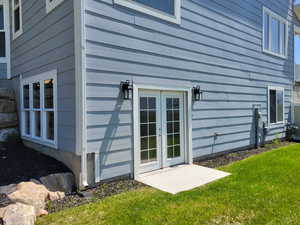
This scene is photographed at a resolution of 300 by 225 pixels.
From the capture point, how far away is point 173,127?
589 cm

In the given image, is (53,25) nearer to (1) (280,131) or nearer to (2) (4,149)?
(2) (4,149)

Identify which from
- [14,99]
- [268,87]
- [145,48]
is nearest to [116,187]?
[145,48]

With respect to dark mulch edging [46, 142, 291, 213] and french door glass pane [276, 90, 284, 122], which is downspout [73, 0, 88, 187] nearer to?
dark mulch edging [46, 142, 291, 213]

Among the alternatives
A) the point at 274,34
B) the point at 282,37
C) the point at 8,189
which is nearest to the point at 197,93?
the point at 8,189

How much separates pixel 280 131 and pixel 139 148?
7721mm

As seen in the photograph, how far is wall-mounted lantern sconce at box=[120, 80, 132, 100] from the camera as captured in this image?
15.5 feet

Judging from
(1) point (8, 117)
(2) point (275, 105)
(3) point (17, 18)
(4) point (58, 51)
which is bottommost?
(1) point (8, 117)

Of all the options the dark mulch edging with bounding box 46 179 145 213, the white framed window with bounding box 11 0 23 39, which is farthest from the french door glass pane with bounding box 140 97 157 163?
the white framed window with bounding box 11 0 23 39

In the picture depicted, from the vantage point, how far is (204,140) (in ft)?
21.5

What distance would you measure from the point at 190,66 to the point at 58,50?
10.7 feet

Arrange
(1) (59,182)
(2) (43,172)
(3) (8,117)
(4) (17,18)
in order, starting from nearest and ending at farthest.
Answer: (1) (59,182) < (2) (43,172) < (3) (8,117) < (4) (17,18)

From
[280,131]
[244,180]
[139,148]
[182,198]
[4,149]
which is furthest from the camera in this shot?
[280,131]

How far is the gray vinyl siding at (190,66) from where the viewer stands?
4.43 meters

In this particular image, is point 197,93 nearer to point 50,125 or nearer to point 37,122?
point 50,125
